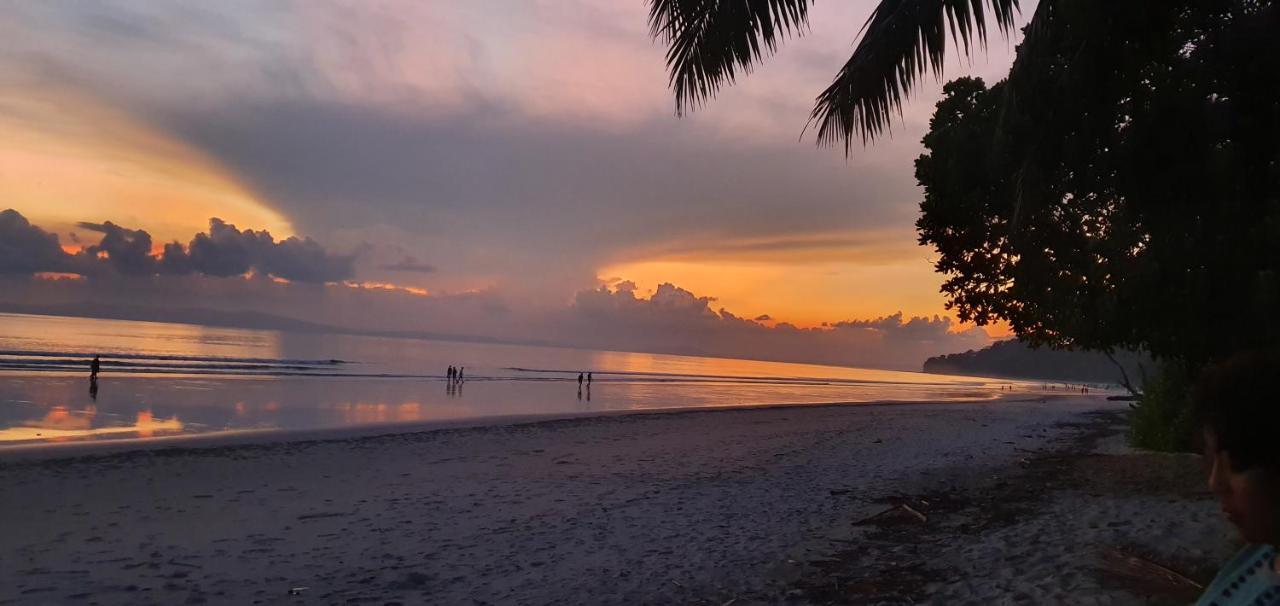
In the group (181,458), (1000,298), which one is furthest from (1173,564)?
(181,458)

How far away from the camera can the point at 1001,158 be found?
8719 mm

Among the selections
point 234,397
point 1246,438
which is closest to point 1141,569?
point 1246,438

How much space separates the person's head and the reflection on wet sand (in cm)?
1863

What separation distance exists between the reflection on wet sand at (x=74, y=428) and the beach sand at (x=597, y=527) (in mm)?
4135

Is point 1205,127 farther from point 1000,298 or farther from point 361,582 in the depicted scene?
point 361,582

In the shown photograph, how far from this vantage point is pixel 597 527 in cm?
859

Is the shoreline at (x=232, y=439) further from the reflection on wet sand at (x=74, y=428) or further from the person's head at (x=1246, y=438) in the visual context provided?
the person's head at (x=1246, y=438)

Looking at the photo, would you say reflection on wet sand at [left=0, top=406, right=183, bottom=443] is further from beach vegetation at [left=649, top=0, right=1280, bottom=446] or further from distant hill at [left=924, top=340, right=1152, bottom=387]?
distant hill at [left=924, top=340, right=1152, bottom=387]

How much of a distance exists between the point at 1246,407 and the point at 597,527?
312 inches

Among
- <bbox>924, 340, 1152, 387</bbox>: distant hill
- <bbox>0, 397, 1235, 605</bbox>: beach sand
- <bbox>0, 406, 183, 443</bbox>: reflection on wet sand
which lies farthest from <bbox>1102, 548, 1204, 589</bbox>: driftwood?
<bbox>924, 340, 1152, 387</bbox>: distant hill

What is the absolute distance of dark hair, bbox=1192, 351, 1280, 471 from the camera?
1117 mm

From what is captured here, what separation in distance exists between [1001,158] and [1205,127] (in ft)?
6.34

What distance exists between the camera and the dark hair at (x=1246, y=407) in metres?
1.12

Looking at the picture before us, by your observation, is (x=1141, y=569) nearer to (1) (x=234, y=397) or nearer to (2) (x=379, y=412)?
(2) (x=379, y=412)
